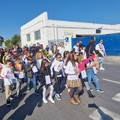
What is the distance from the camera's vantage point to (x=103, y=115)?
15.6 feet

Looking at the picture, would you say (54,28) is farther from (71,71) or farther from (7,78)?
(71,71)

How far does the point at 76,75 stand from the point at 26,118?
190 centimetres

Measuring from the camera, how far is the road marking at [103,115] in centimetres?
456

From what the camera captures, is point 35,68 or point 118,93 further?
point 35,68

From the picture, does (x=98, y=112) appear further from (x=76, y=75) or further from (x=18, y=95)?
(x=18, y=95)

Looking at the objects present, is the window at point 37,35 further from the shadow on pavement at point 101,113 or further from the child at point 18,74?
the shadow on pavement at point 101,113

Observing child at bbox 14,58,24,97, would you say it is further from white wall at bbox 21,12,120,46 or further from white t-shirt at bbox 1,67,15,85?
white wall at bbox 21,12,120,46

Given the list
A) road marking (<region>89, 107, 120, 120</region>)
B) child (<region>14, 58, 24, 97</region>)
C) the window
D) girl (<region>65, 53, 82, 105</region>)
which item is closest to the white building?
the window

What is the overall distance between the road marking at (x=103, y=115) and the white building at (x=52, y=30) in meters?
20.2

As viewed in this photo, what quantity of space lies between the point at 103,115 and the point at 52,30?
27.0 m

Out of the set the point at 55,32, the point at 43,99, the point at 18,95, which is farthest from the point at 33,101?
the point at 55,32

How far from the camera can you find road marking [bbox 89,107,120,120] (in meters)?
4.56

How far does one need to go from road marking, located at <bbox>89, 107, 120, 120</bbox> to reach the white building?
20241 millimetres

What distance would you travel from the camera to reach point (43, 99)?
20.1 feet
